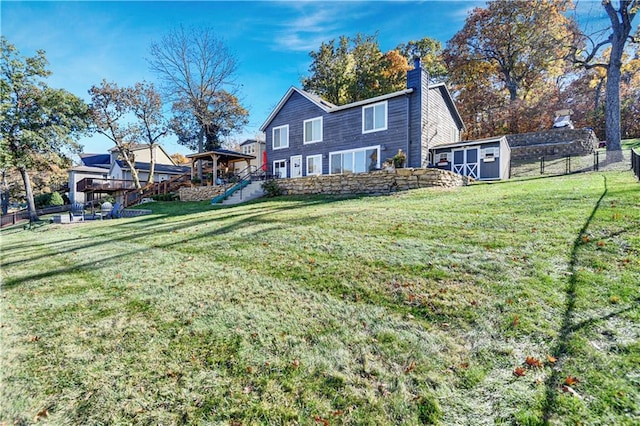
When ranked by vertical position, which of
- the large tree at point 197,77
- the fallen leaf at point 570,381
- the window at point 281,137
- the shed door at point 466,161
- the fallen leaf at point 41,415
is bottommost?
the fallen leaf at point 41,415

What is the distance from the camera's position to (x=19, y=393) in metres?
2.71

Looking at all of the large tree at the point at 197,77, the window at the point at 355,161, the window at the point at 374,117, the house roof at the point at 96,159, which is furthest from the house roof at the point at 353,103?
the house roof at the point at 96,159

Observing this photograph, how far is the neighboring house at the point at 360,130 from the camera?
15.4 m

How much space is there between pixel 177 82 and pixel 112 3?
1951cm

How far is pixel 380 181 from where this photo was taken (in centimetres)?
1298

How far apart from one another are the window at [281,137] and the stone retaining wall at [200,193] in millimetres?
4910

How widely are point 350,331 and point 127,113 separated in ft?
97.3

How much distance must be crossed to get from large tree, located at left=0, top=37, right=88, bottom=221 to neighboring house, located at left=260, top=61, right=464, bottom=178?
12975mm

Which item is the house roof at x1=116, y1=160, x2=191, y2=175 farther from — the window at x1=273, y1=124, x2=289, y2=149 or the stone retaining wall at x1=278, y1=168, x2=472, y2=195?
the stone retaining wall at x1=278, y1=168, x2=472, y2=195

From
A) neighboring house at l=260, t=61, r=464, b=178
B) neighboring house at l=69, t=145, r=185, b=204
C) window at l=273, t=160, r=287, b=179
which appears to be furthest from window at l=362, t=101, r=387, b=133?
neighboring house at l=69, t=145, r=185, b=204

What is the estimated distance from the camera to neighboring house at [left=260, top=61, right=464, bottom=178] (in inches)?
605

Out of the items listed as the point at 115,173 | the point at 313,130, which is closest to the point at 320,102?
the point at 313,130

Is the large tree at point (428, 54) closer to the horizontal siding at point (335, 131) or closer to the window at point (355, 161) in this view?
the horizontal siding at point (335, 131)

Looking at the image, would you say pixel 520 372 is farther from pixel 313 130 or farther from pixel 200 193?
pixel 200 193
